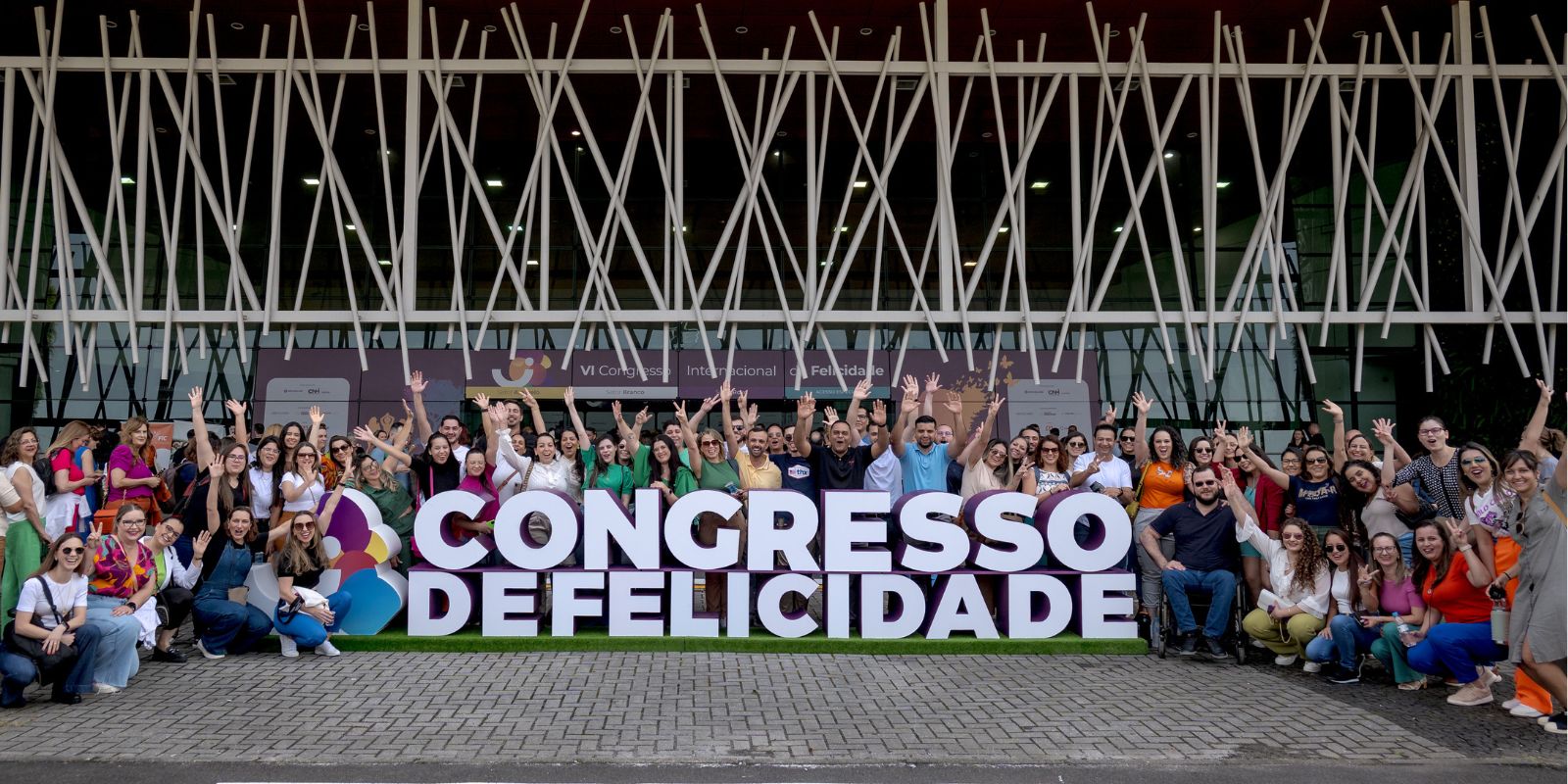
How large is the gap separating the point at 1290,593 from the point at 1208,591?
0.56 metres

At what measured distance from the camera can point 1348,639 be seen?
6.88 m

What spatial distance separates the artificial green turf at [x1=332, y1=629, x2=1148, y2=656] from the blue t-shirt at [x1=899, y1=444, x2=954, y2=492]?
4.27 feet

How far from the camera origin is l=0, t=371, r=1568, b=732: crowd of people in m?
6.10

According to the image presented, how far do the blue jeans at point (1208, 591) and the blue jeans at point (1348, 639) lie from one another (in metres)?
0.72

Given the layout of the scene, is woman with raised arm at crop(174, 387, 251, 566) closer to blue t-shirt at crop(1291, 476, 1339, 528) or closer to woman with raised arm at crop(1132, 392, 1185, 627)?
woman with raised arm at crop(1132, 392, 1185, 627)

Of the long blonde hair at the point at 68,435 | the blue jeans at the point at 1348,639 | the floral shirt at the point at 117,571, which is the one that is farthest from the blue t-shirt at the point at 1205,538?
the long blonde hair at the point at 68,435

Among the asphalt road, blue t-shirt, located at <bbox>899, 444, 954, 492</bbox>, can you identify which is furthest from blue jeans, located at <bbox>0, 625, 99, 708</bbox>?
blue t-shirt, located at <bbox>899, 444, 954, 492</bbox>

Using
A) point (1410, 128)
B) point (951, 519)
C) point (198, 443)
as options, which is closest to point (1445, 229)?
point (1410, 128)

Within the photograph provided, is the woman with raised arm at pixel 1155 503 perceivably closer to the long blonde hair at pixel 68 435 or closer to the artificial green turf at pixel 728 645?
the artificial green turf at pixel 728 645

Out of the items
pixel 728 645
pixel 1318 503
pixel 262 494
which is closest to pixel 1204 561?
pixel 1318 503

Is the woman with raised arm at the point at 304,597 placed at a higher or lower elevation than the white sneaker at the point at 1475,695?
higher

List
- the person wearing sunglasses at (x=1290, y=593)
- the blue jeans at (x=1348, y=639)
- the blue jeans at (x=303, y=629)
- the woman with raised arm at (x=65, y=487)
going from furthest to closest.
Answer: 1. the woman with raised arm at (x=65, y=487)
2. the blue jeans at (x=303, y=629)
3. the person wearing sunglasses at (x=1290, y=593)
4. the blue jeans at (x=1348, y=639)

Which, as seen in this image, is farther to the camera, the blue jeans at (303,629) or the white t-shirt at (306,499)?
the white t-shirt at (306,499)

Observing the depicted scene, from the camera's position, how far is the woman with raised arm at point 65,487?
25.2 feet
